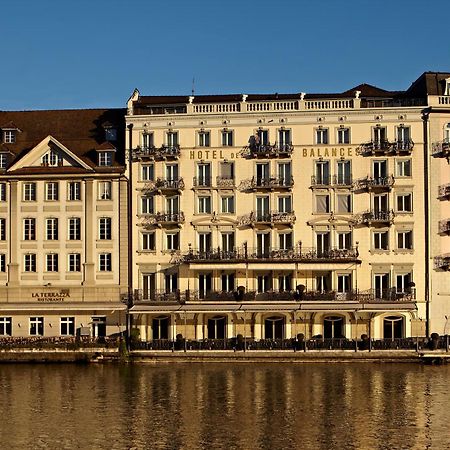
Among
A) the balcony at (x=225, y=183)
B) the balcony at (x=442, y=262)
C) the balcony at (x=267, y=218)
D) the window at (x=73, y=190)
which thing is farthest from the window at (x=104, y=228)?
the balcony at (x=442, y=262)

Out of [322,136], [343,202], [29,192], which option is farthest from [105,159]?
[343,202]

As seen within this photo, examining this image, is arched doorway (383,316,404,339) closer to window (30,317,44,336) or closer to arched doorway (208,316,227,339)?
arched doorway (208,316,227,339)

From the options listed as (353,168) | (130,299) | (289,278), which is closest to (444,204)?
(353,168)

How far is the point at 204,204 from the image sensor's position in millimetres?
83250

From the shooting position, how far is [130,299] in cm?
8281

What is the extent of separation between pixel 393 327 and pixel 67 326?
26285 millimetres

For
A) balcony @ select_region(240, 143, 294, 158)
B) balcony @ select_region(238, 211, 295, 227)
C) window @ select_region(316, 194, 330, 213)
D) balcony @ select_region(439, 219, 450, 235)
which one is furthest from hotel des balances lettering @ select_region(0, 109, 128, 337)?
balcony @ select_region(439, 219, 450, 235)

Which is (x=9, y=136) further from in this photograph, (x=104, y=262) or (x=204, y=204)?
(x=204, y=204)

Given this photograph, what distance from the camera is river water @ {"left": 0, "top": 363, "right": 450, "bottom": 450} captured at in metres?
45.5

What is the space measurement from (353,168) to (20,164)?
27492 millimetres

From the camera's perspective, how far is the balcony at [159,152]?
83250mm

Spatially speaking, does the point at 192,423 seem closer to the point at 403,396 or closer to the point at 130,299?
the point at 403,396

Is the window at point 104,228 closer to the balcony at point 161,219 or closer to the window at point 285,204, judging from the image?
the balcony at point 161,219

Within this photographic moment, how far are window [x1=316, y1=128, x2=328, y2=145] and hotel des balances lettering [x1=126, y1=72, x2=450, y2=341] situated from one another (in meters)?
0.08
